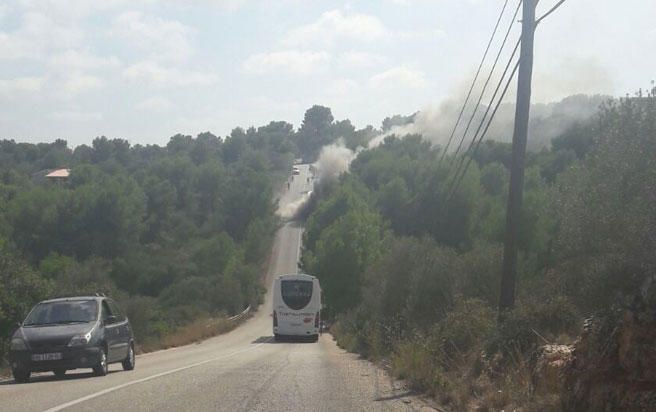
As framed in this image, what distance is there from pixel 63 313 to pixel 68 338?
4.52 ft

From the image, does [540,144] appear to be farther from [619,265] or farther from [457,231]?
[619,265]

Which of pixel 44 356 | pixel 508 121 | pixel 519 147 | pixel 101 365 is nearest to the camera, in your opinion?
pixel 519 147

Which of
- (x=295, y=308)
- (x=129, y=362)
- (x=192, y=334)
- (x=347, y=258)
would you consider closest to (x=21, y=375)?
(x=129, y=362)

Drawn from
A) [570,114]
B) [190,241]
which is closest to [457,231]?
[570,114]

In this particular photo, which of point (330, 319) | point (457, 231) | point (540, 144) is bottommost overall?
point (330, 319)

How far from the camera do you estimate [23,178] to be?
131 m

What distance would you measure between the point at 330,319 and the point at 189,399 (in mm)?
62361

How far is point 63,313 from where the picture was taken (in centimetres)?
1847

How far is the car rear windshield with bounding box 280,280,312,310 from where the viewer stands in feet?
162

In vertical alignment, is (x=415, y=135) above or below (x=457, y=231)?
above

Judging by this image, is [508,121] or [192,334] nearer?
[192,334]

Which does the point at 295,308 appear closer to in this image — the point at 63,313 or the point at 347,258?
the point at 347,258

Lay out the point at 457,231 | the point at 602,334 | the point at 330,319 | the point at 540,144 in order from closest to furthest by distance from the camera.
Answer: the point at 602,334
the point at 457,231
the point at 330,319
the point at 540,144

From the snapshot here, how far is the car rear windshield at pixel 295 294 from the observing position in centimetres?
4931
